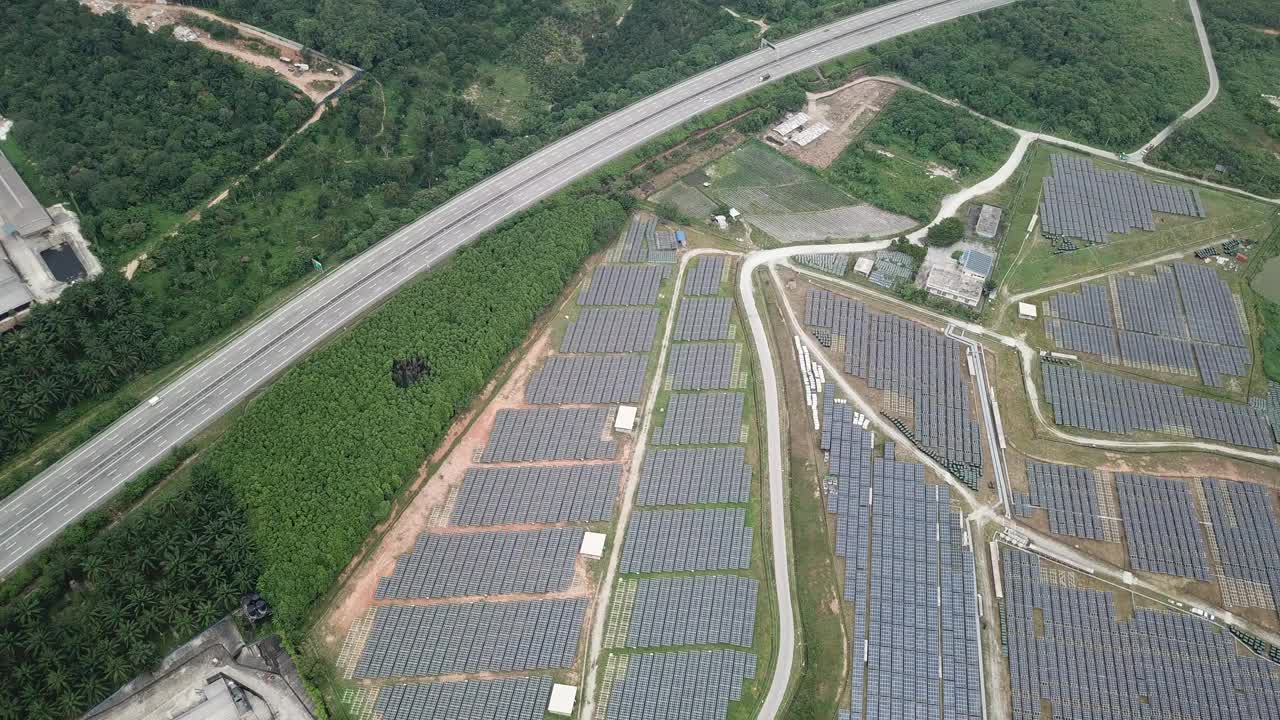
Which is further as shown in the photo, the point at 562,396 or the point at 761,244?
the point at 761,244

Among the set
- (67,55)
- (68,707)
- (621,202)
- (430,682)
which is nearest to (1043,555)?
(430,682)

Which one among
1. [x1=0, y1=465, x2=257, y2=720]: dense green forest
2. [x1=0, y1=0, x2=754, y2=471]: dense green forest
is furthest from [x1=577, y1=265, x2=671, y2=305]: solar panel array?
[x1=0, y1=465, x2=257, y2=720]: dense green forest

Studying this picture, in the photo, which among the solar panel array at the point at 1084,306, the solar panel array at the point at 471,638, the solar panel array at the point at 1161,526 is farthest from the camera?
the solar panel array at the point at 1084,306

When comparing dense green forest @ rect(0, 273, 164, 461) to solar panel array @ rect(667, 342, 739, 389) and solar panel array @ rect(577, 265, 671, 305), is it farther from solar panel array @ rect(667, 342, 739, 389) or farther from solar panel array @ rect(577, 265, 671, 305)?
solar panel array @ rect(667, 342, 739, 389)

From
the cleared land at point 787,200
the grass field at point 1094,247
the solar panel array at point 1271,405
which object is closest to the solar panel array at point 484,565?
the cleared land at point 787,200

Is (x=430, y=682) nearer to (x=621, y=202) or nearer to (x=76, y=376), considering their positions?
(x=76, y=376)

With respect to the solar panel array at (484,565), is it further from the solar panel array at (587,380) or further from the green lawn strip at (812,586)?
the green lawn strip at (812,586)
